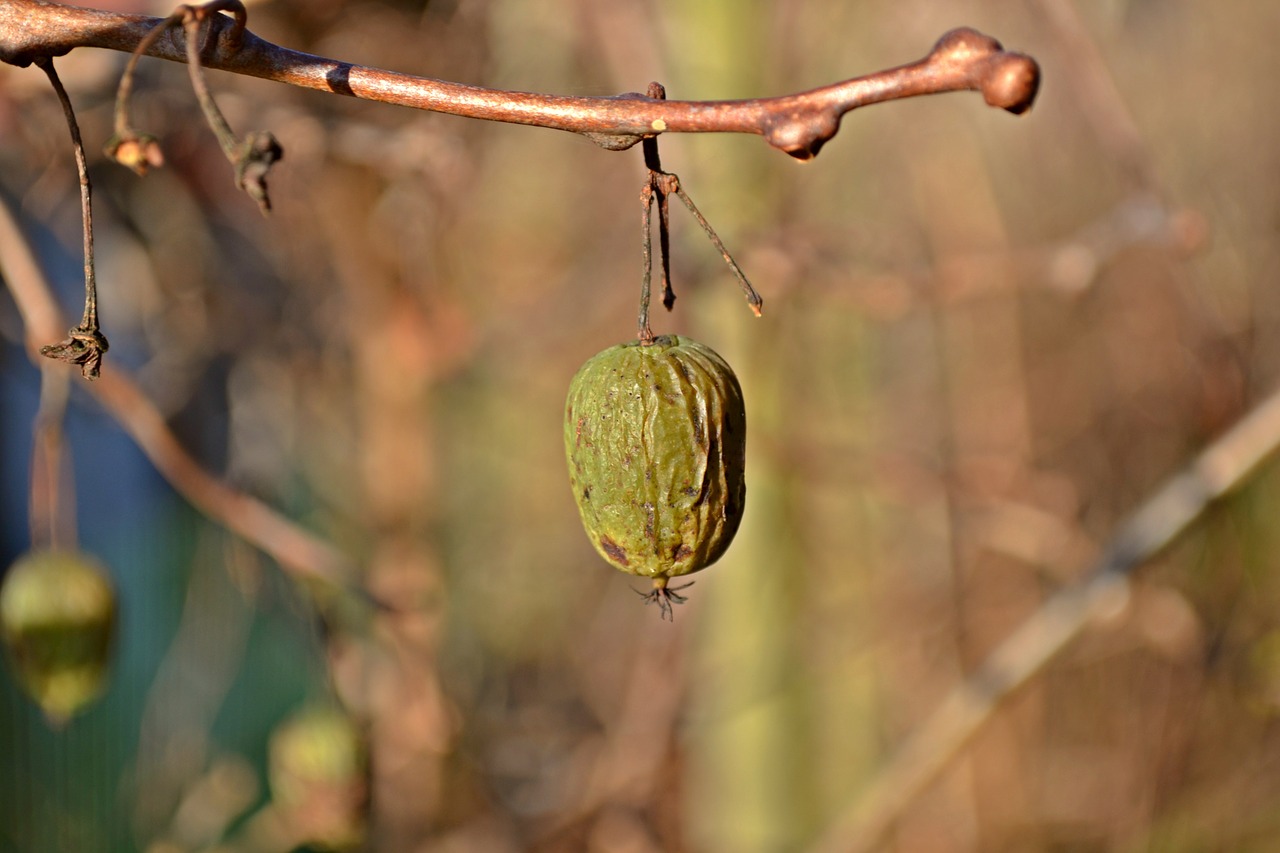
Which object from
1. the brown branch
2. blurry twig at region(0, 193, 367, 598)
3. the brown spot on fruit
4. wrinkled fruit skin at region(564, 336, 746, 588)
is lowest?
the brown spot on fruit

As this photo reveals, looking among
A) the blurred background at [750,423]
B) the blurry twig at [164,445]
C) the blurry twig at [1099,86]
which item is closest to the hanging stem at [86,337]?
the blurry twig at [164,445]

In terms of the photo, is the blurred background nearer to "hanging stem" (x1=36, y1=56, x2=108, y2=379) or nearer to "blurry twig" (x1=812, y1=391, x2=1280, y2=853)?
"blurry twig" (x1=812, y1=391, x2=1280, y2=853)

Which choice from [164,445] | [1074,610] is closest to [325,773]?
[164,445]

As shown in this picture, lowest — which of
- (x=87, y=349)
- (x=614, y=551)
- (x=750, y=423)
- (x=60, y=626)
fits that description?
(x=614, y=551)

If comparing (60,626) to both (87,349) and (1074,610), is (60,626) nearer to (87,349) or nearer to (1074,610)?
(87,349)

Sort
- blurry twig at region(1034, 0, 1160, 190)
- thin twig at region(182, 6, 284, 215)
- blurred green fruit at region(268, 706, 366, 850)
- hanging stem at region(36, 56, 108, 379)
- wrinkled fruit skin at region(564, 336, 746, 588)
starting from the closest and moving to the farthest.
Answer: thin twig at region(182, 6, 284, 215) < hanging stem at region(36, 56, 108, 379) < wrinkled fruit skin at region(564, 336, 746, 588) < blurry twig at region(1034, 0, 1160, 190) < blurred green fruit at region(268, 706, 366, 850)

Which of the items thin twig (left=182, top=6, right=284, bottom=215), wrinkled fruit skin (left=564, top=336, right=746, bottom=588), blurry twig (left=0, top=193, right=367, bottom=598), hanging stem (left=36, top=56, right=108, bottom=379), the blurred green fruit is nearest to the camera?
thin twig (left=182, top=6, right=284, bottom=215)

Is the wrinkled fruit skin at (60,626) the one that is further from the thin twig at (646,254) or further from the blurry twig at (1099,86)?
the blurry twig at (1099,86)

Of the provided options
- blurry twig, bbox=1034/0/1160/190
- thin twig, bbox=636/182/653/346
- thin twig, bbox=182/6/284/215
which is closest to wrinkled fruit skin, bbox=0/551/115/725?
thin twig, bbox=636/182/653/346
